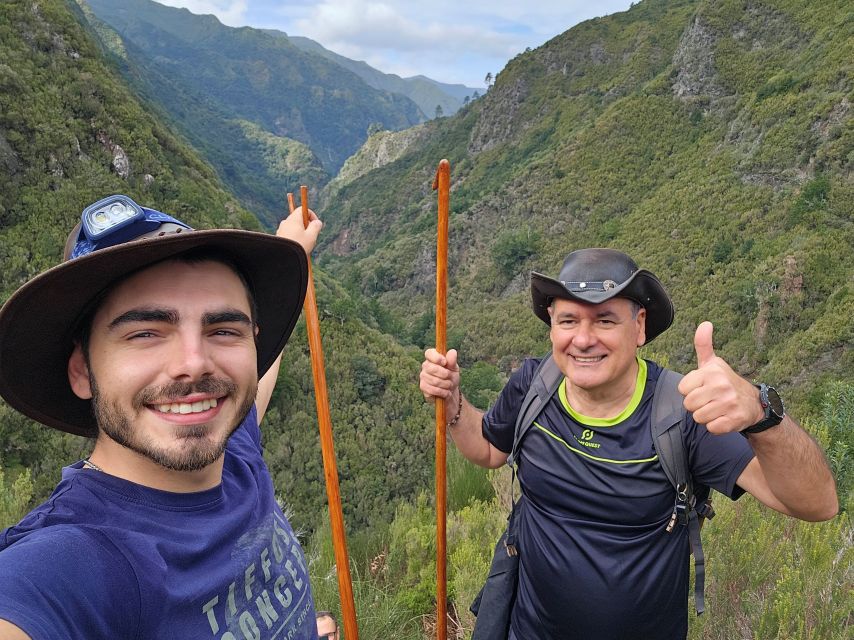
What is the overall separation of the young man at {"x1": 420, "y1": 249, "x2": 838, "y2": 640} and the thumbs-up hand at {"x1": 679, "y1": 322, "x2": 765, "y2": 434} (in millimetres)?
225

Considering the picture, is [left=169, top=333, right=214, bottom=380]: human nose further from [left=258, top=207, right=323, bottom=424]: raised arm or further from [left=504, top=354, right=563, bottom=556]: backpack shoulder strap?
[left=504, top=354, right=563, bottom=556]: backpack shoulder strap

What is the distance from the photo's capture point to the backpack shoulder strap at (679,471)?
1761 millimetres

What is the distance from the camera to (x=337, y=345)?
25156 mm

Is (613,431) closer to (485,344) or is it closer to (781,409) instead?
(781,409)

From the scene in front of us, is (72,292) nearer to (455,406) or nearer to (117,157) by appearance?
(455,406)

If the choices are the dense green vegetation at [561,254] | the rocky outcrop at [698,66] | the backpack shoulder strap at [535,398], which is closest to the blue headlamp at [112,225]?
the backpack shoulder strap at [535,398]

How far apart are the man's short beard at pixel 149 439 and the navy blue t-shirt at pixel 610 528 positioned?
130cm

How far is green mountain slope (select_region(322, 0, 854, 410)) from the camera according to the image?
2095cm

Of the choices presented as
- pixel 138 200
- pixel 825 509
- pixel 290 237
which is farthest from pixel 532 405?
pixel 138 200

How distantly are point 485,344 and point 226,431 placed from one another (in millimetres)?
34961

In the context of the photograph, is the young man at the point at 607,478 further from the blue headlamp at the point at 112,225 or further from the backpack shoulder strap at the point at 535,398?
the blue headlamp at the point at 112,225

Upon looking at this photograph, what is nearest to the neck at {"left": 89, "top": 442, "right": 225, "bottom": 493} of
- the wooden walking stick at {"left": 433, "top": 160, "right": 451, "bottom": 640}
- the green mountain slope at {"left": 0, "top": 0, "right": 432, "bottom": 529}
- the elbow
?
the wooden walking stick at {"left": 433, "top": 160, "right": 451, "bottom": 640}

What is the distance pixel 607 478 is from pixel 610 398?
0.31 metres

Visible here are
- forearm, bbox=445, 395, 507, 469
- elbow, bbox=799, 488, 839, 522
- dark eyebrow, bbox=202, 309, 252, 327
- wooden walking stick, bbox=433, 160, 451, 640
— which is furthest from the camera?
forearm, bbox=445, 395, 507, 469
